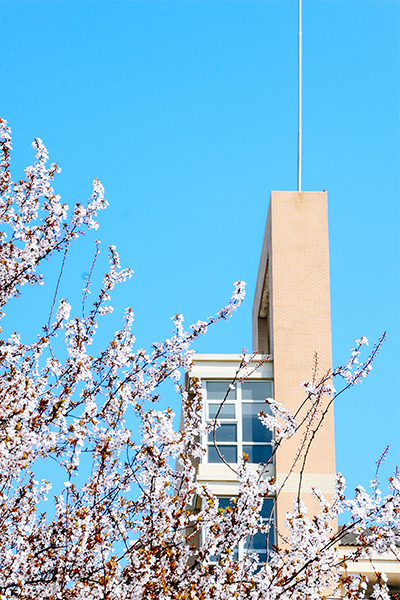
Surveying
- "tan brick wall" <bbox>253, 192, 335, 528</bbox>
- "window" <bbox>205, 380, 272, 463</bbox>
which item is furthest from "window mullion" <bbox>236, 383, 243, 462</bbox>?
"tan brick wall" <bbox>253, 192, 335, 528</bbox>

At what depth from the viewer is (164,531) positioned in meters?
6.82

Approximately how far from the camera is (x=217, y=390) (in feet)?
70.9

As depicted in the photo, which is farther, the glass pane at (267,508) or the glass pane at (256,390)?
the glass pane at (256,390)

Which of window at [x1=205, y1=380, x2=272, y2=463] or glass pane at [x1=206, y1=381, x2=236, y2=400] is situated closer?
window at [x1=205, y1=380, x2=272, y2=463]

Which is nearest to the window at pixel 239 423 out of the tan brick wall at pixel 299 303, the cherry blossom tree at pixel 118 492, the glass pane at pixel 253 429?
the glass pane at pixel 253 429

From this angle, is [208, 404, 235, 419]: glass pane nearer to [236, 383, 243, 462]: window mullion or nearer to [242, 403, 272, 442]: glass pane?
[236, 383, 243, 462]: window mullion

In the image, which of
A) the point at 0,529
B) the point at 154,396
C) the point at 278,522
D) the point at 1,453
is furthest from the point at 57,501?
the point at 278,522

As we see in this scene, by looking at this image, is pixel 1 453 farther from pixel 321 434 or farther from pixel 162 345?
pixel 321 434

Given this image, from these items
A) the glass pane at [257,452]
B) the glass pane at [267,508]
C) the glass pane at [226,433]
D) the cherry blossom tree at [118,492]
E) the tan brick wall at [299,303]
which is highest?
the tan brick wall at [299,303]

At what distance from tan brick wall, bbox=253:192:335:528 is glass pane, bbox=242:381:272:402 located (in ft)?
1.24

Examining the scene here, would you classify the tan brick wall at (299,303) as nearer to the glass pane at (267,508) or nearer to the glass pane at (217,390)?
the glass pane at (267,508)

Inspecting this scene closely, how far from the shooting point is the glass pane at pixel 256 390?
21.6m

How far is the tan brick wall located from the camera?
21031mm

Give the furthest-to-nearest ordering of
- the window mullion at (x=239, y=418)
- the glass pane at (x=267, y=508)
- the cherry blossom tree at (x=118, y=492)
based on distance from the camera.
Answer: the window mullion at (x=239, y=418)
the glass pane at (x=267, y=508)
the cherry blossom tree at (x=118, y=492)
